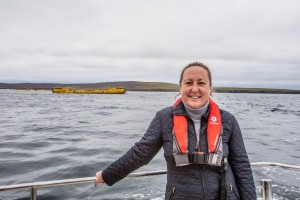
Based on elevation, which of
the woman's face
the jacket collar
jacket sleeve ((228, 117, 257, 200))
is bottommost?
jacket sleeve ((228, 117, 257, 200))

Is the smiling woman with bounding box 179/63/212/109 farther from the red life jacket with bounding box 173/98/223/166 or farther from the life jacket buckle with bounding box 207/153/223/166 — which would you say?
the life jacket buckle with bounding box 207/153/223/166

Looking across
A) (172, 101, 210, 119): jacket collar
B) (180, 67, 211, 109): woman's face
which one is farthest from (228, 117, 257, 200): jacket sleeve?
(180, 67, 211, 109): woman's face

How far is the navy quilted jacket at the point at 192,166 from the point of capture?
223 cm

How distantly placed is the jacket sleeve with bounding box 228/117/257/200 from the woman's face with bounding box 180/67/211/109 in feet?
1.21

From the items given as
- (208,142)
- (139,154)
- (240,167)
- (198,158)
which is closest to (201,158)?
(198,158)

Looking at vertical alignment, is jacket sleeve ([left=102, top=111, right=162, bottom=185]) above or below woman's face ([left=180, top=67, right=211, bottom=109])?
below

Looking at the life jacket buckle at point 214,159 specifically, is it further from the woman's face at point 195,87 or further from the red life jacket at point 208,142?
the woman's face at point 195,87

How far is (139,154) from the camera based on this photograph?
2455mm

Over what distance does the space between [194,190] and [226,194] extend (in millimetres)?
244

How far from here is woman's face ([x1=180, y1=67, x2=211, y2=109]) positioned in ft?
8.05

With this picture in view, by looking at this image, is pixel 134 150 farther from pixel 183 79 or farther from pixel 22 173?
pixel 22 173

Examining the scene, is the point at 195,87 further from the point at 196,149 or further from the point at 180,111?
the point at 196,149

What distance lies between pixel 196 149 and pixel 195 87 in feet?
1.70

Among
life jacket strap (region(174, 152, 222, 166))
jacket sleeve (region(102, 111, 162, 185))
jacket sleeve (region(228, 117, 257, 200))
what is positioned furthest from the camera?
jacket sleeve (region(102, 111, 162, 185))
